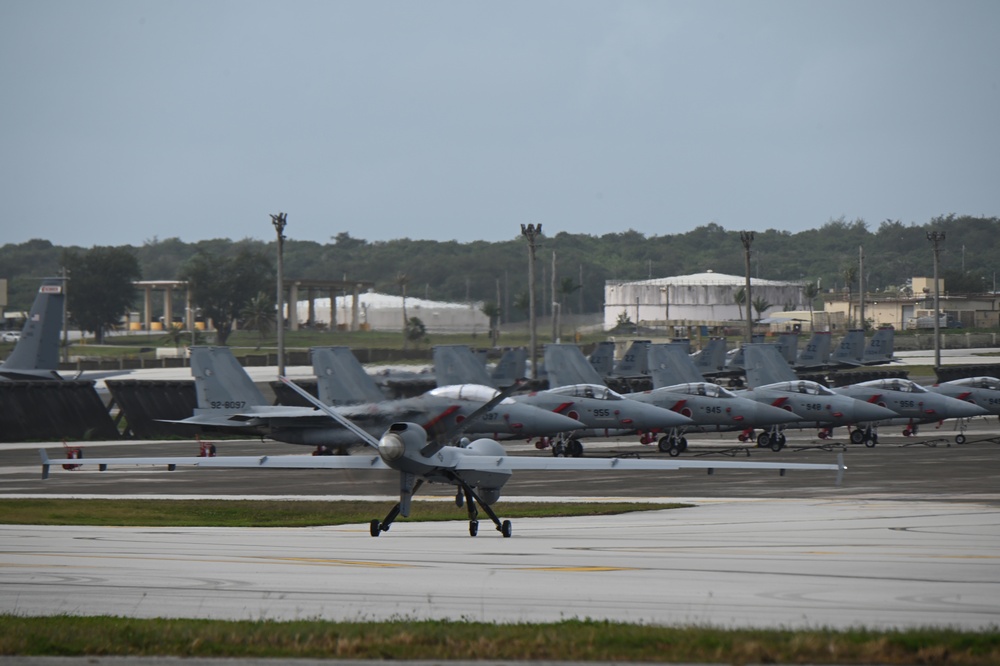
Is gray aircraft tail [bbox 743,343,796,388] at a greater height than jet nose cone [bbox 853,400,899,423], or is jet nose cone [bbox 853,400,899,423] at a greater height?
gray aircraft tail [bbox 743,343,796,388]

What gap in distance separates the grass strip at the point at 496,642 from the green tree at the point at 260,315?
107062mm

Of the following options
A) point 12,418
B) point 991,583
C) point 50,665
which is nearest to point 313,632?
point 50,665

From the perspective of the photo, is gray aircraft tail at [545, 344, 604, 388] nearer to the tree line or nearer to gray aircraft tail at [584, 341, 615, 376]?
gray aircraft tail at [584, 341, 615, 376]

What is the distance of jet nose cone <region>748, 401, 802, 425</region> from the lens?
42312mm

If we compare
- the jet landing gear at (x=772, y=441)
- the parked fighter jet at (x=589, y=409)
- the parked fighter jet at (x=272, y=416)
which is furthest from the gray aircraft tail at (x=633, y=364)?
the parked fighter jet at (x=272, y=416)

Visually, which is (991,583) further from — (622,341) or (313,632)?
(622,341)

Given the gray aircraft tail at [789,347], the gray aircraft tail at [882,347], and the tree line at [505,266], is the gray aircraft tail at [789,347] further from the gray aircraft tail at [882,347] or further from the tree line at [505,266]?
the tree line at [505,266]

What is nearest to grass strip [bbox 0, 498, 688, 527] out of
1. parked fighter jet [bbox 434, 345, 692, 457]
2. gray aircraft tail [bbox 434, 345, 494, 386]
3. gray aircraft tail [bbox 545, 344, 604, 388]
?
parked fighter jet [bbox 434, 345, 692, 457]

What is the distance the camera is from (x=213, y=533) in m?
21.9

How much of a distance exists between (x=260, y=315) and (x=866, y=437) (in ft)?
291

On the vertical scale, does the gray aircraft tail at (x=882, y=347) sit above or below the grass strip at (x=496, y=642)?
above

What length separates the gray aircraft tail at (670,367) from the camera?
46000 millimetres

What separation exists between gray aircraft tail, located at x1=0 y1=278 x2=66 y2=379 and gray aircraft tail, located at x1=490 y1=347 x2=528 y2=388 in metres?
18.8

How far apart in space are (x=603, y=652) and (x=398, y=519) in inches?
528
